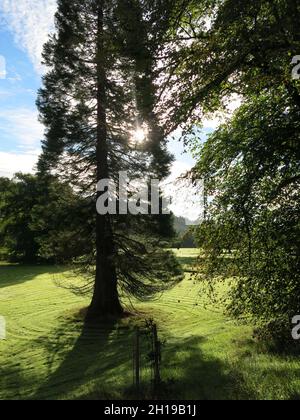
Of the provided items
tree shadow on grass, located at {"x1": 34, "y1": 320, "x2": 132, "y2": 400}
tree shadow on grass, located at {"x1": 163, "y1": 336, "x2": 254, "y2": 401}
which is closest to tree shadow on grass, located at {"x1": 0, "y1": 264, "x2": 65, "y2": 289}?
tree shadow on grass, located at {"x1": 34, "y1": 320, "x2": 132, "y2": 400}

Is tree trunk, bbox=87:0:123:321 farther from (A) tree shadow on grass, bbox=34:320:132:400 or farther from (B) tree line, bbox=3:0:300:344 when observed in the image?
(B) tree line, bbox=3:0:300:344

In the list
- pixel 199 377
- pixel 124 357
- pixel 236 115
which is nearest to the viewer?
pixel 199 377

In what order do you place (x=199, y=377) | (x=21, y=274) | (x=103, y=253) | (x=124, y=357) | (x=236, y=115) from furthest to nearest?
(x=21, y=274) → (x=103, y=253) → (x=124, y=357) → (x=236, y=115) → (x=199, y=377)

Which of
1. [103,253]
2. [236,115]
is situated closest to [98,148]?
[103,253]

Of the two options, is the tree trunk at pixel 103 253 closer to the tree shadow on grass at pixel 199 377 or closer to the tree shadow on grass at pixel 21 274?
the tree shadow on grass at pixel 199 377

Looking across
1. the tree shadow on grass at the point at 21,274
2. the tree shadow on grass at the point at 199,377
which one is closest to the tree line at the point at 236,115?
the tree shadow on grass at the point at 199,377

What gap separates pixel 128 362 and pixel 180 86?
345 inches

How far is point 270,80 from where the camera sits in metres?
8.67

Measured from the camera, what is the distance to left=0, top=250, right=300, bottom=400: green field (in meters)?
8.35

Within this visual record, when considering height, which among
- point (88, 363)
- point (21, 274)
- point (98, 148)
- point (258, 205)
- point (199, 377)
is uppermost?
point (98, 148)

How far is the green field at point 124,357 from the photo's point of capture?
8352 millimetres

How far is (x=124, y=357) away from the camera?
13.7 meters

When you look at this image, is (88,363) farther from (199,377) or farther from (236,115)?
(236,115)
